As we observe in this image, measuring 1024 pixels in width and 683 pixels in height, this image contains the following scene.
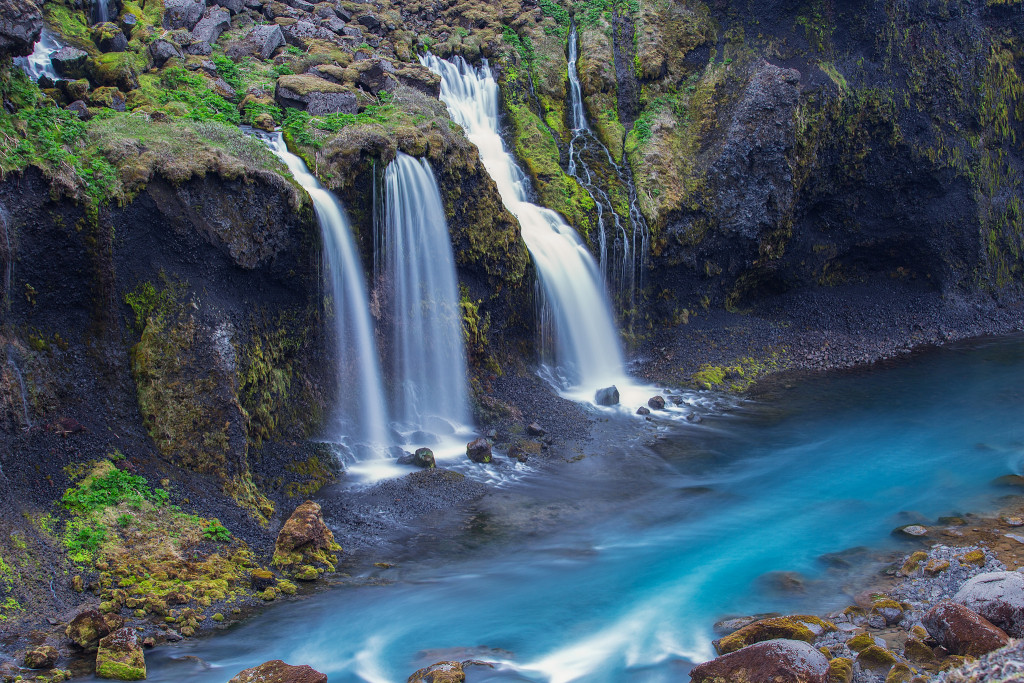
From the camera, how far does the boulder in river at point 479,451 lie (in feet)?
42.7

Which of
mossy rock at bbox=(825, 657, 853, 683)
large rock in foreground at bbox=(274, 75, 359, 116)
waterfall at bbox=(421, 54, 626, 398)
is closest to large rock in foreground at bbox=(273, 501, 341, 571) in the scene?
mossy rock at bbox=(825, 657, 853, 683)

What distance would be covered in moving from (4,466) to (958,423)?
668 inches

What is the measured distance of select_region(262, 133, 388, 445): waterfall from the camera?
42.5 ft

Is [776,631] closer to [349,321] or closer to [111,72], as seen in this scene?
[349,321]

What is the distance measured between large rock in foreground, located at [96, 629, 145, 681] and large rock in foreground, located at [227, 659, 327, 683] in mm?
1044

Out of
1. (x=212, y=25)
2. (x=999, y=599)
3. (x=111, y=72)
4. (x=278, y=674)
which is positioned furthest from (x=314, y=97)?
(x=999, y=599)

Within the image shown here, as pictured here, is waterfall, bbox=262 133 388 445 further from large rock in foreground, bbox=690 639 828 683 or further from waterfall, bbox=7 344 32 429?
large rock in foreground, bbox=690 639 828 683

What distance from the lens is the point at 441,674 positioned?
7.03 m

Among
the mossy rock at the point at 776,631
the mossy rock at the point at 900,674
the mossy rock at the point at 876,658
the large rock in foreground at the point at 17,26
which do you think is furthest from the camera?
the large rock in foreground at the point at 17,26

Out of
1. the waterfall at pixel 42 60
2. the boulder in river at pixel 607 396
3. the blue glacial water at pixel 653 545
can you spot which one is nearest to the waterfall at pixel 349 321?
the blue glacial water at pixel 653 545

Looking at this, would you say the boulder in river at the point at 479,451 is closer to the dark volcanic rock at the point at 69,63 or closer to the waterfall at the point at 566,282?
the waterfall at the point at 566,282

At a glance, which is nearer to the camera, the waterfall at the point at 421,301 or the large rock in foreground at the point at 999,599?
the large rock in foreground at the point at 999,599

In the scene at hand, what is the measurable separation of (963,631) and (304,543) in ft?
24.3

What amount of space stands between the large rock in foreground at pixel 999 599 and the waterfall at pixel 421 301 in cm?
918
